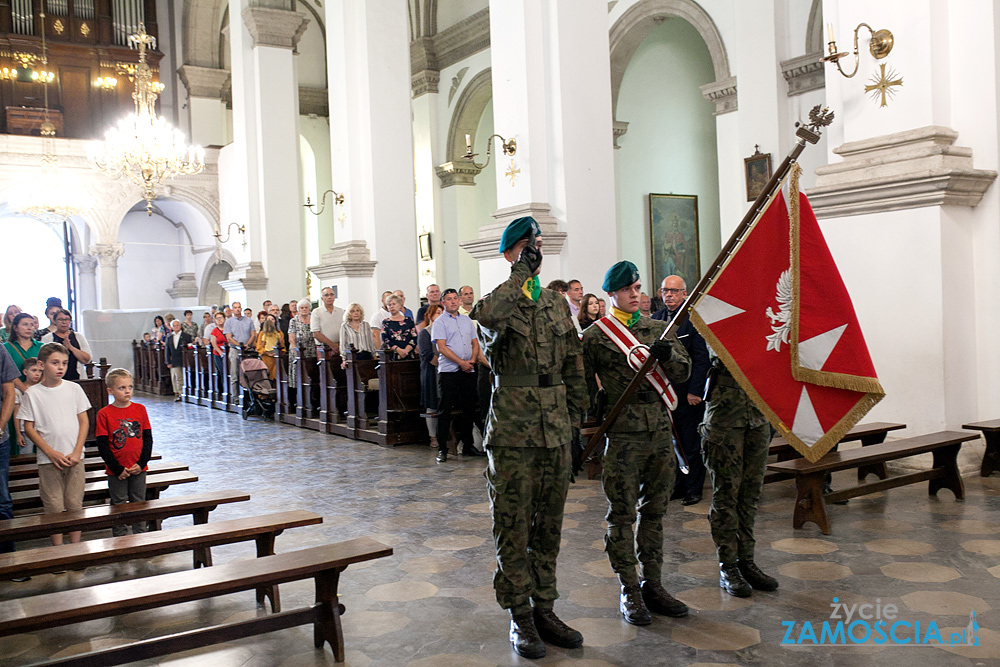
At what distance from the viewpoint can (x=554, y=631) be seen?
351 cm

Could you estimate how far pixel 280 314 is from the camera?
44.9ft

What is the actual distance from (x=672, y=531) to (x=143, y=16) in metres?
22.0

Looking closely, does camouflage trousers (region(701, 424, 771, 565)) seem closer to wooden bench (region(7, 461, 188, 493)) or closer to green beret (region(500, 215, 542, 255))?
green beret (region(500, 215, 542, 255))

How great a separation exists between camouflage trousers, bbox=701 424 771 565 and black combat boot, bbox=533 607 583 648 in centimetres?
96

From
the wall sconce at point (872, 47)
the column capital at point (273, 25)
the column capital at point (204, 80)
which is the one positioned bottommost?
the wall sconce at point (872, 47)

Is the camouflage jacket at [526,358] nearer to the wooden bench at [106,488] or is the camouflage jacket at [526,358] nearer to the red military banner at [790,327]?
the red military banner at [790,327]

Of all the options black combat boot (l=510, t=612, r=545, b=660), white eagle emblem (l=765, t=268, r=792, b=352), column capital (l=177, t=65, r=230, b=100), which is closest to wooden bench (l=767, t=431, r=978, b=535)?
white eagle emblem (l=765, t=268, r=792, b=352)

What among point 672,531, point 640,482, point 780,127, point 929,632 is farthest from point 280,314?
point 929,632

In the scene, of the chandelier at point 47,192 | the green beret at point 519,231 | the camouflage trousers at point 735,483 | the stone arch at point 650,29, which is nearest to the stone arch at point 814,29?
the stone arch at point 650,29

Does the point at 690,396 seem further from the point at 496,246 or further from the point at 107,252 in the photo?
the point at 107,252

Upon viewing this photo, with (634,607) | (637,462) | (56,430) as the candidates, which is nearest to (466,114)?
(56,430)

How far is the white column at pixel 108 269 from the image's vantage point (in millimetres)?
20891

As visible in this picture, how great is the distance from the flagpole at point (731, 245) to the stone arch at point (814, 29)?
28.8 ft

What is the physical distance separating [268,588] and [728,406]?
2.45 metres
